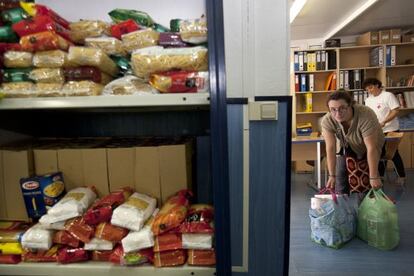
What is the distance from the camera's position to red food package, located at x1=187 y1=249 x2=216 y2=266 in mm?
795

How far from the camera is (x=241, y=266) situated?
1442 mm

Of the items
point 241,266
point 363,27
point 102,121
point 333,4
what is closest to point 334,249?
point 241,266

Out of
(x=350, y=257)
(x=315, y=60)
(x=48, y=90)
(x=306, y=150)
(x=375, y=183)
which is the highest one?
(x=315, y=60)

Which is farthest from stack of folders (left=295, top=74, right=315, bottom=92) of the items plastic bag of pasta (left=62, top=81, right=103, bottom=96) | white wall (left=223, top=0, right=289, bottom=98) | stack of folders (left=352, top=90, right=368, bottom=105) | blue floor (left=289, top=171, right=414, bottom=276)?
plastic bag of pasta (left=62, top=81, right=103, bottom=96)

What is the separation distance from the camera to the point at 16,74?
2.85ft

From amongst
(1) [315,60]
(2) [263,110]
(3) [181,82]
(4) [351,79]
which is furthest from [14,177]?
(4) [351,79]

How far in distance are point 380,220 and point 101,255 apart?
2.21 meters

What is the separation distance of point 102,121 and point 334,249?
2102 millimetres

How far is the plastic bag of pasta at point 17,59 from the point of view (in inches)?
33.9

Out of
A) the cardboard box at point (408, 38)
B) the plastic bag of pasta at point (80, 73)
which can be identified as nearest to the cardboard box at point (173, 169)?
the plastic bag of pasta at point (80, 73)

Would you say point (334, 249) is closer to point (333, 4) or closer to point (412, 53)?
point (333, 4)

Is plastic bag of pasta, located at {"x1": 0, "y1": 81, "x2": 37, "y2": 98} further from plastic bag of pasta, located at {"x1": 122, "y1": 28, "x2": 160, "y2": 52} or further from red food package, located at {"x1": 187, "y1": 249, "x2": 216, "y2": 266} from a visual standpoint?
red food package, located at {"x1": 187, "y1": 249, "x2": 216, "y2": 266}

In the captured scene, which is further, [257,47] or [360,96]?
[360,96]

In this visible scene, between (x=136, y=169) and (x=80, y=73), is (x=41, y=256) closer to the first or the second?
(x=136, y=169)
